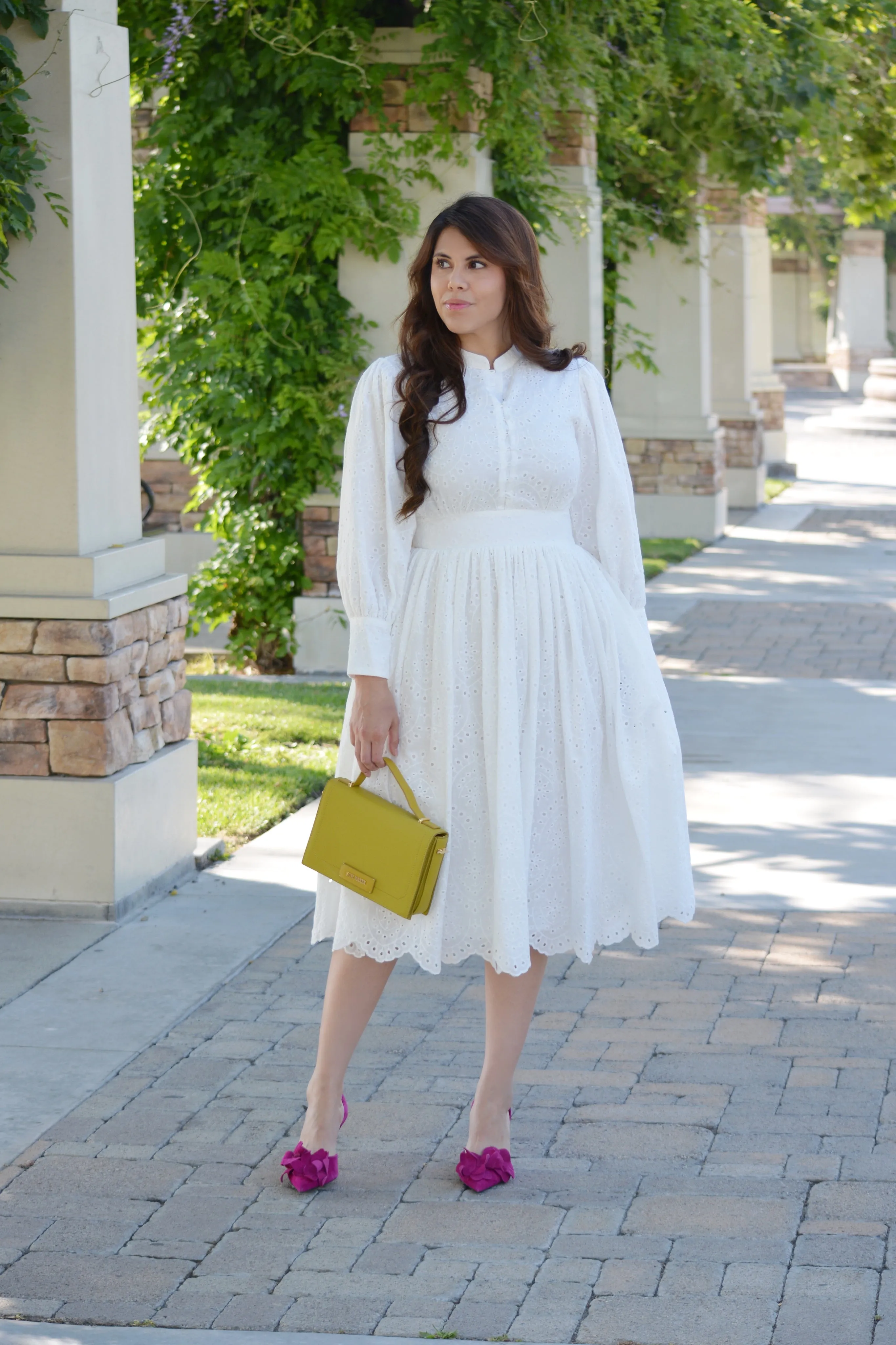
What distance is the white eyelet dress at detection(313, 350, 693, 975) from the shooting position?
124 inches

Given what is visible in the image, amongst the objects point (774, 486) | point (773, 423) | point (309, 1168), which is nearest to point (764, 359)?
point (773, 423)

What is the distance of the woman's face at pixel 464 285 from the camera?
3.17 m

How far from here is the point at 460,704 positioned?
3.17 meters

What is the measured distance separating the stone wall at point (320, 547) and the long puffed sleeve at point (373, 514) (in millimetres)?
5504

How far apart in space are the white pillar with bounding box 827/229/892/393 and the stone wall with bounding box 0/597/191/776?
34.4m

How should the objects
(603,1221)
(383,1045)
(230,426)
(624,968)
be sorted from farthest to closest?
1. (230,426)
2. (624,968)
3. (383,1045)
4. (603,1221)

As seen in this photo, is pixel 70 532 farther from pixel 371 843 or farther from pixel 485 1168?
pixel 485 1168

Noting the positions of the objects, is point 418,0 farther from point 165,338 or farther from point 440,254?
point 440,254

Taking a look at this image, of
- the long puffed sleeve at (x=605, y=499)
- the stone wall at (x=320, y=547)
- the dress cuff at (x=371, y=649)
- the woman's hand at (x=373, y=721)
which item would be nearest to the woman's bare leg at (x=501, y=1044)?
the woman's hand at (x=373, y=721)

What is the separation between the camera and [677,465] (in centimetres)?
1498

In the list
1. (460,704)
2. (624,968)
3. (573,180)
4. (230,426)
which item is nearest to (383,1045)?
(624,968)

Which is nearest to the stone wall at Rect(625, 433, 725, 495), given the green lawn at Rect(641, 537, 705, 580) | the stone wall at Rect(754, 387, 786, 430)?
the green lawn at Rect(641, 537, 705, 580)

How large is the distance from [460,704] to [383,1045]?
1202mm

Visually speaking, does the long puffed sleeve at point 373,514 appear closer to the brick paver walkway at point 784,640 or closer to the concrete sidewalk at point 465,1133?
the concrete sidewalk at point 465,1133
